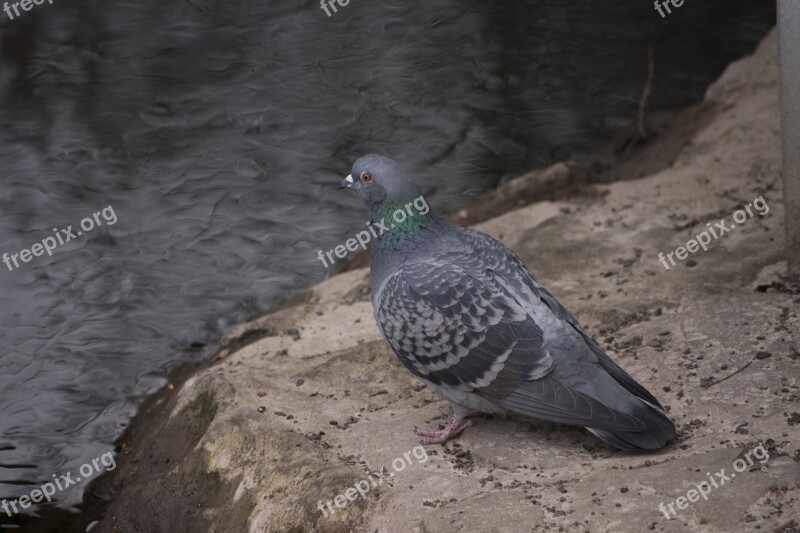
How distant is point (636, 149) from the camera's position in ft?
32.7

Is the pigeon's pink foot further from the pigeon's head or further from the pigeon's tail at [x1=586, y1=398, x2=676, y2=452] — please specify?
the pigeon's head

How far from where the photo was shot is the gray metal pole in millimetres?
6133

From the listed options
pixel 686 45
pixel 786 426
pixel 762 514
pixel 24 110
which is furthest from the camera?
pixel 686 45

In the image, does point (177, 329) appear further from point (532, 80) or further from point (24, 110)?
point (532, 80)

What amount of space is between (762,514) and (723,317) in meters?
1.91

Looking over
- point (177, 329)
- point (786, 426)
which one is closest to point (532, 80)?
point (177, 329)

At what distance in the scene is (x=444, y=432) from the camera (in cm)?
551
